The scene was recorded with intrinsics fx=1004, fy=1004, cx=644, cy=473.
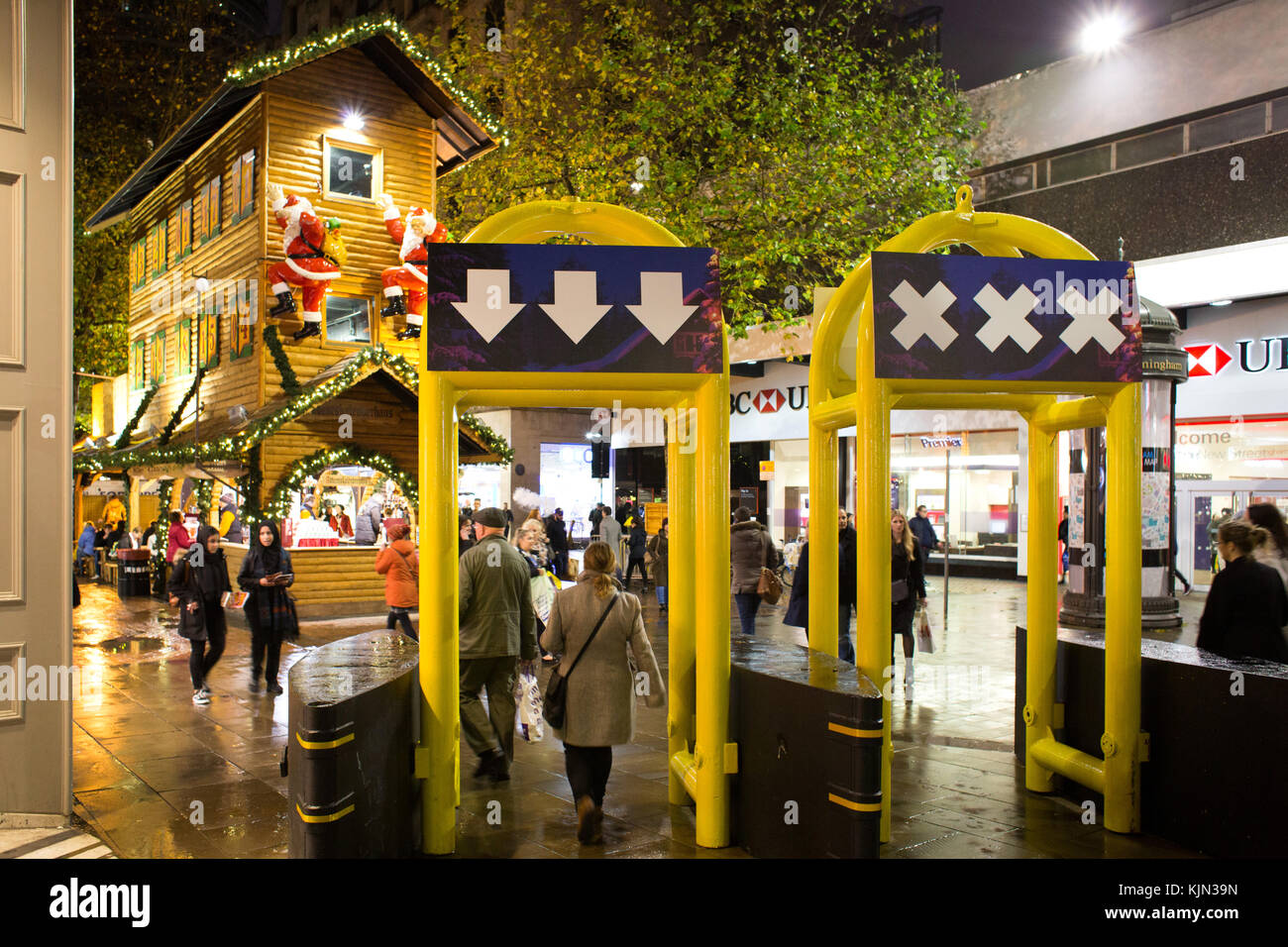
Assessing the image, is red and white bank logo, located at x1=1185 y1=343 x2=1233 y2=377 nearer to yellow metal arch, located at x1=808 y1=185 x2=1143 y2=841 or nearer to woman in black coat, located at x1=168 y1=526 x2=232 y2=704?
yellow metal arch, located at x1=808 y1=185 x2=1143 y2=841

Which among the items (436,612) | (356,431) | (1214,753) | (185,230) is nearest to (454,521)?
(436,612)

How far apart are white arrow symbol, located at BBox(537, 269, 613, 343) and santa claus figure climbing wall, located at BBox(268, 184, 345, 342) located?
11.9 meters

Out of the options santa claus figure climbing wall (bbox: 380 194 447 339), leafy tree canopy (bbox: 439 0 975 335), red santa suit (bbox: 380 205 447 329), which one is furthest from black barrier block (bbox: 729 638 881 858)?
red santa suit (bbox: 380 205 447 329)

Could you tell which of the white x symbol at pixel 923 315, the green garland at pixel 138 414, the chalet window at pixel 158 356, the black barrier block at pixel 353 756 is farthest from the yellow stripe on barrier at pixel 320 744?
the green garland at pixel 138 414

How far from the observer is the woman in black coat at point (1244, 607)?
5.99m

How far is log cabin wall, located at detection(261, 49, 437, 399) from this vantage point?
16891mm

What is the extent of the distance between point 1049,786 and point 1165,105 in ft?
56.1

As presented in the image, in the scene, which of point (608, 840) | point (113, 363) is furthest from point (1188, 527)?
point (113, 363)

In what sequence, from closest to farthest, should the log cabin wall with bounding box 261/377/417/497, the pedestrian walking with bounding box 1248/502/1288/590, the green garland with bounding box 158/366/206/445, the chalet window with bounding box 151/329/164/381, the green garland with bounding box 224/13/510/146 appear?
1. the pedestrian walking with bounding box 1248/502/1288/590
2. the log cabin wall with bounding box 261/377/417/497
3. the green garland with bounding box 224/13/510/146
4. the green garland with bounding box 158/366/206/445
5. the chalet window with bounding box 151/329/164/381

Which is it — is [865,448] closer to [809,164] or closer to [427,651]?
[427,651]

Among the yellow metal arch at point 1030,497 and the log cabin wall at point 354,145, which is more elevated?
the log cabin wall at point 354,145

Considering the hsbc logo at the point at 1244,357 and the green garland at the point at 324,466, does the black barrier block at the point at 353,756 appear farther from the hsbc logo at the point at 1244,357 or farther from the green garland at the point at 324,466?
the hsbc logo at the point at 1244,357

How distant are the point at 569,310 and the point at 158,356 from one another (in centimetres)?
2010

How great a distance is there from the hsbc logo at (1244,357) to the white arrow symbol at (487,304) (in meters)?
16.6
